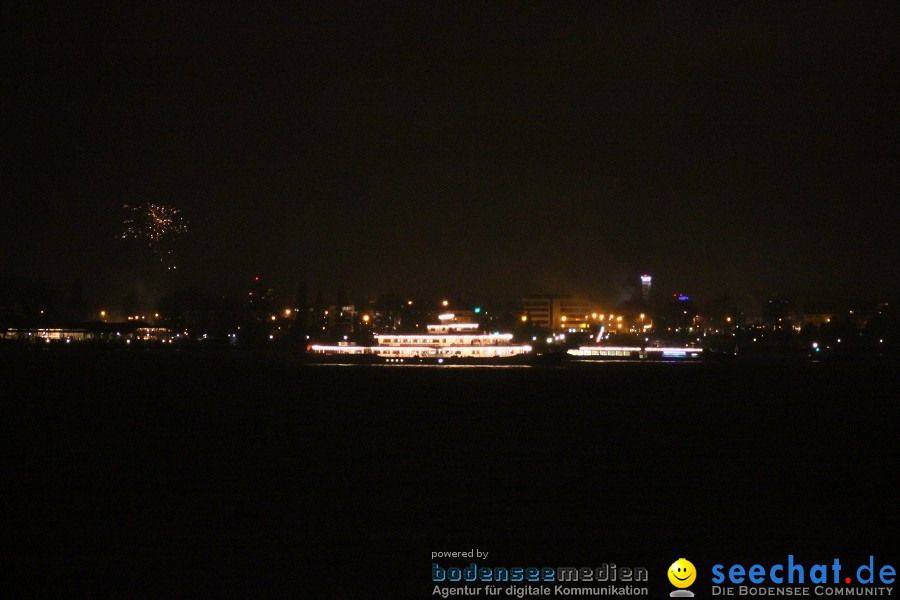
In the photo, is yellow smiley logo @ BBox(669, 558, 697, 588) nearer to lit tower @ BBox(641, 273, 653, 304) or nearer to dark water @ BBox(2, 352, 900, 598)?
dark water @ BBox(2, 352, 900, 598)

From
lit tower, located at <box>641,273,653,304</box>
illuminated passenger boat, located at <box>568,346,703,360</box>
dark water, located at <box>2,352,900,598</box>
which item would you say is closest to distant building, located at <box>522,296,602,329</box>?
lit tower, located at <box>641,273,653,304</box>

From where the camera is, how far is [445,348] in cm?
7862

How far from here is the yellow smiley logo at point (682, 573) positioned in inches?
367

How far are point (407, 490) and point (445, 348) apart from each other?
63.5 metres

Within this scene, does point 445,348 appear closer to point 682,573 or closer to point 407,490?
point 407,490

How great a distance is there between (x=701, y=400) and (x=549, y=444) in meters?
18.9

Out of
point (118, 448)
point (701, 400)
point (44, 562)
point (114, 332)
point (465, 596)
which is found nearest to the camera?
point (465, 596)

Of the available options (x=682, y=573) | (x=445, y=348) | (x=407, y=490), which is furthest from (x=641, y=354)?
(x=682, y=573)

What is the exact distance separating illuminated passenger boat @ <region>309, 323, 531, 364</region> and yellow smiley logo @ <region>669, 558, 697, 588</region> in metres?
67.6

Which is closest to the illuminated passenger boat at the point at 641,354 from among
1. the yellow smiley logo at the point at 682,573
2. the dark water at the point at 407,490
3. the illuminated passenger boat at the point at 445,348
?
the illuminated passenger boat at the point at 445,348

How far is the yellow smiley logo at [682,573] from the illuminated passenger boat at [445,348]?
67599 millimetres

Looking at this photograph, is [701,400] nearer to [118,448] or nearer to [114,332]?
[118,448]

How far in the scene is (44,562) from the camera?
1020cm

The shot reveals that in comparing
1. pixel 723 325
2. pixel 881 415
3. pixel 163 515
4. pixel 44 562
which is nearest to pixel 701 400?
pixel 881 415
